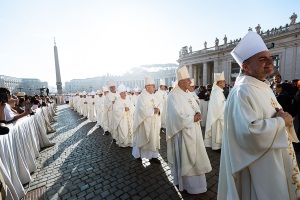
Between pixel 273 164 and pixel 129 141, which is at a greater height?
pixel 273 164

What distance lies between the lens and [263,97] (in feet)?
6.00

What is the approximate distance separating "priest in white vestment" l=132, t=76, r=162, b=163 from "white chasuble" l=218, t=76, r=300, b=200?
3116 mm

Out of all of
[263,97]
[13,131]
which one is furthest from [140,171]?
[263,97]

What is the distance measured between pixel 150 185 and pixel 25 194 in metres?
2.82

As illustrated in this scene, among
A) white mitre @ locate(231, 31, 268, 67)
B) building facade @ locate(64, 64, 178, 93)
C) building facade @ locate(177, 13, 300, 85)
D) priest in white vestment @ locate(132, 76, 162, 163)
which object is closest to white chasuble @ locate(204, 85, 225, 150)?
priest in white vestment @ locate(132, 76, 162, 163)

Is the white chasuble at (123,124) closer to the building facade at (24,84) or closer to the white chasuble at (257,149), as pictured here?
the white chasuble at (257,149)

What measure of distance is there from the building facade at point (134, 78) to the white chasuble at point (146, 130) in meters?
54.4

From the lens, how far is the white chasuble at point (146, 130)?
16.2 ft

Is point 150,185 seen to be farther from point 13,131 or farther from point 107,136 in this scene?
point 107,136

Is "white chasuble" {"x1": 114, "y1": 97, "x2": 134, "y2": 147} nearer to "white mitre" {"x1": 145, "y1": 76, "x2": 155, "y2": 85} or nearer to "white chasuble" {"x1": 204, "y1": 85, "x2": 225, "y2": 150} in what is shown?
"white mitre" {"x1": 145, "y1": 76, "x2": 155, "y2": 85}

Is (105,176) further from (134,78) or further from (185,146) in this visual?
(134,78)

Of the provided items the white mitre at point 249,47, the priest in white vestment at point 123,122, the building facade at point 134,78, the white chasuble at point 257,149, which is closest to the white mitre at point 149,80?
the priest in white vestment at point 123,122

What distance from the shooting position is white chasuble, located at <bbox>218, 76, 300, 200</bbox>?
1638mm

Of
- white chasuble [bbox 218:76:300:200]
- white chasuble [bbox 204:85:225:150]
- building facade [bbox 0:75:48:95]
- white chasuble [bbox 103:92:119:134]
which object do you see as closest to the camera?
white chasuble [bbox 218:76:300:200]
